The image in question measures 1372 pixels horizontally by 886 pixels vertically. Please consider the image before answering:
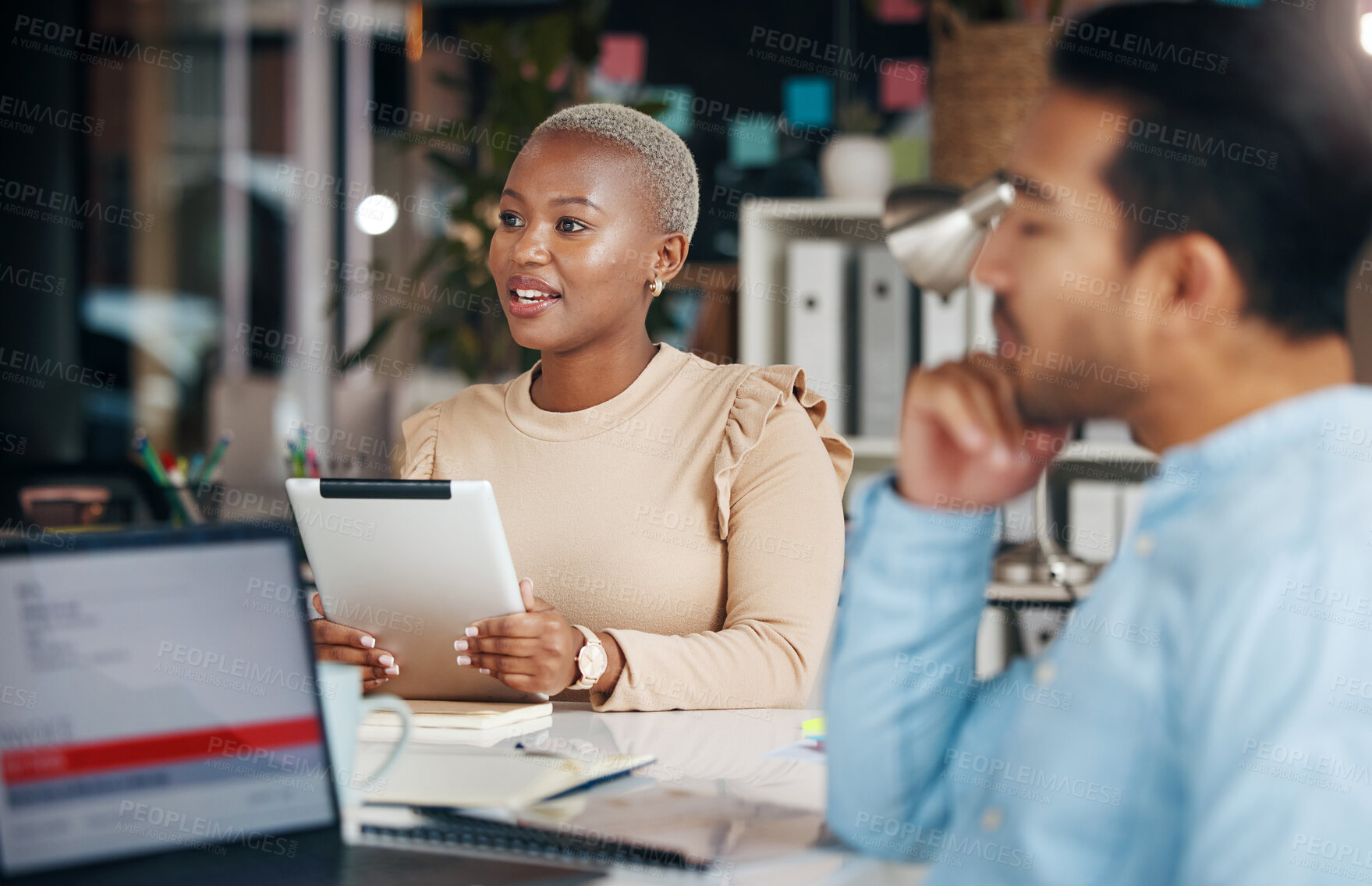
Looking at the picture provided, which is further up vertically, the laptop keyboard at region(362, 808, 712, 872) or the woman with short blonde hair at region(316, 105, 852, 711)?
the woman with short blonde hair at region(316, 105, 852, 711)

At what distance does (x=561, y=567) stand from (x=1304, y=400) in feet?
3.29

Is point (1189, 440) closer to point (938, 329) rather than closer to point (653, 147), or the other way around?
point (653, 147)

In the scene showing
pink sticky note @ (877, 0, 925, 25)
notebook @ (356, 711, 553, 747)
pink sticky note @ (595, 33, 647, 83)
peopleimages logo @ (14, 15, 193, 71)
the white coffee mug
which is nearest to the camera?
the white coffee mug

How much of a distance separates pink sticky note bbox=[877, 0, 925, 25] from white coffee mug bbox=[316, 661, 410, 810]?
2.94 m

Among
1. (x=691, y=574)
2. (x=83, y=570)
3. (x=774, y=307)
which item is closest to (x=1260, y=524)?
(x=83, y=570)

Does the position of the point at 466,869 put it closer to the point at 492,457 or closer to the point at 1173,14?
the point at 1173,14

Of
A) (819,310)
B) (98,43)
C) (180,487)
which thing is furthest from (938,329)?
(98,43)

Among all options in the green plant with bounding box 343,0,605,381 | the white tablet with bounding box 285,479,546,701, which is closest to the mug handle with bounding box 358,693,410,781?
the white tablet with bounding box 285,479,546,701

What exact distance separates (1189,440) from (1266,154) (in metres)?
0.14

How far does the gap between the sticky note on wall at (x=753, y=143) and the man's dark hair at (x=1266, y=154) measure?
2829 mm

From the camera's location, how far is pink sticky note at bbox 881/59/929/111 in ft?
11.1

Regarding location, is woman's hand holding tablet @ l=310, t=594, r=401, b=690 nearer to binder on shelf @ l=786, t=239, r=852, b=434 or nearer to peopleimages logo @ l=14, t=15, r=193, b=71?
binder on shelf @ l=786, t=239, r=852, b=434

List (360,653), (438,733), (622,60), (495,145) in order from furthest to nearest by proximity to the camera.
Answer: (622,60)
(495,145)
(360,653)
(438,733)

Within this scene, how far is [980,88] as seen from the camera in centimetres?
267
